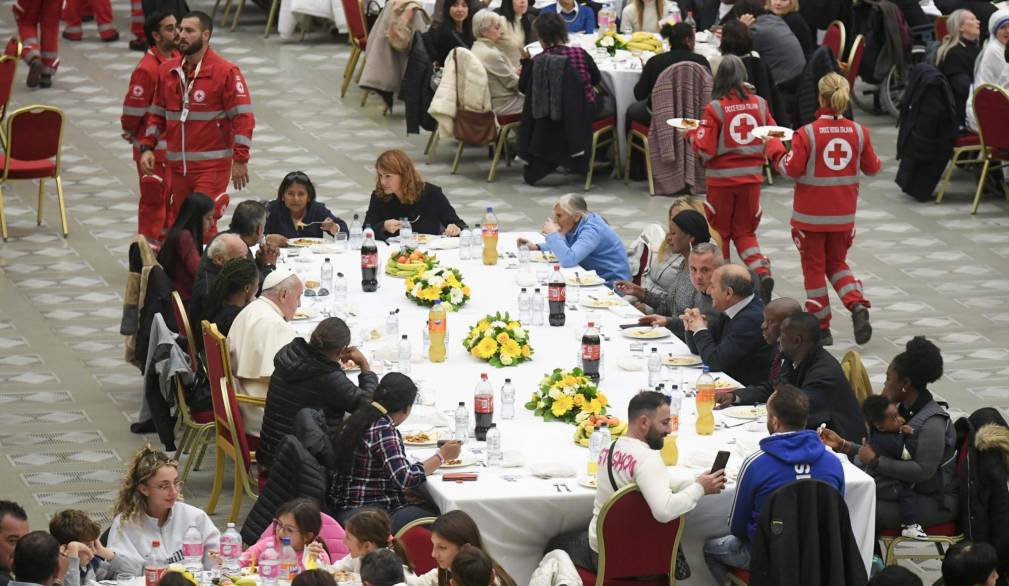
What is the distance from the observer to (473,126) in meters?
13.1

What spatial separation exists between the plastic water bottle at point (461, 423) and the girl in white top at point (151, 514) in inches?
42.6

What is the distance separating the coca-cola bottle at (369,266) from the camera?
900cm

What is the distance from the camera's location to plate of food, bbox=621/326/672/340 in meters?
8.23

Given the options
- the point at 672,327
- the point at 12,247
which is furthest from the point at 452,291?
the point at 12,247

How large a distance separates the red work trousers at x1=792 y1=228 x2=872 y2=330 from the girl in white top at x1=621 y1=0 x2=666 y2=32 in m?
4.57

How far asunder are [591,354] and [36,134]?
18.5 feet

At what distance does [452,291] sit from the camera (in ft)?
28.6

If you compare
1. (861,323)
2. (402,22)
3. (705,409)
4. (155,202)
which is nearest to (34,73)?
(402,22)

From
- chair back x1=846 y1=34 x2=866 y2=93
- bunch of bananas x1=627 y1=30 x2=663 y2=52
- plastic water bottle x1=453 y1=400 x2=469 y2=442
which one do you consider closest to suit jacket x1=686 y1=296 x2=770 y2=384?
plastic water bottle x1=453 y1=400 x2=469 y2=442

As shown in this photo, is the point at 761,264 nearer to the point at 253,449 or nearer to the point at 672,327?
the point at 672,327

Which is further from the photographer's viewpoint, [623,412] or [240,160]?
[240,160]

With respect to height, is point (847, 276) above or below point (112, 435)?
above

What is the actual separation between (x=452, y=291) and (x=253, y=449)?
1424mm

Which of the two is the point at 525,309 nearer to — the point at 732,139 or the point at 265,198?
the point at 732,139
